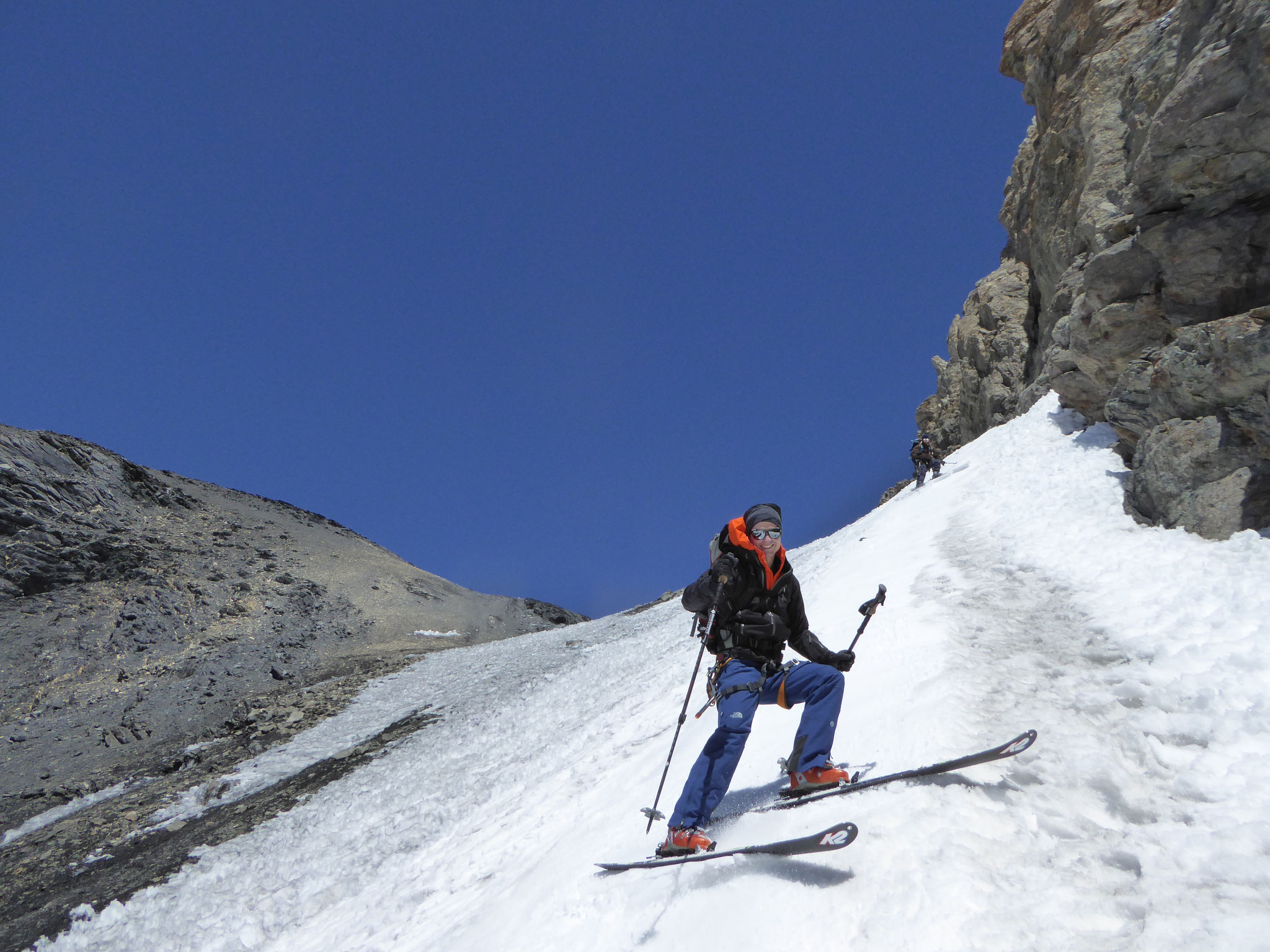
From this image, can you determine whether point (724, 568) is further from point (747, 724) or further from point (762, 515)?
point (747, 724)

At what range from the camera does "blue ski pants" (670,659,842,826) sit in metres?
5.34

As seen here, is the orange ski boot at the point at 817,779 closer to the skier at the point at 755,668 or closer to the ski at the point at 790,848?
the skier at the point at 755,668

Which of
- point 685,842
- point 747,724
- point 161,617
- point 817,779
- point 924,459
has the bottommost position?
point 685,842

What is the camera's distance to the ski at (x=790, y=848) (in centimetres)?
425

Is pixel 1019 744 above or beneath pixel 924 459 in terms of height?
beneath

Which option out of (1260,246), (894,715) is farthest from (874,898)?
(1260,246)

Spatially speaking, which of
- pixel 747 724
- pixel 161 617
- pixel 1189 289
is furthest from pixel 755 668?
pixel 161 617

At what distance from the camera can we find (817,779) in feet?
18.0

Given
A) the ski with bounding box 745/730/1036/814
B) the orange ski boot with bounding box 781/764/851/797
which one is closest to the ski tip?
the ski with bounding box 745/730/1036/814

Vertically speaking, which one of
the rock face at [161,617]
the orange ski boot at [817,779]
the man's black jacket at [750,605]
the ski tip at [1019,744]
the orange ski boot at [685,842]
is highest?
the rock face at [161,617]

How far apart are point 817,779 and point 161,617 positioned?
44.5 m

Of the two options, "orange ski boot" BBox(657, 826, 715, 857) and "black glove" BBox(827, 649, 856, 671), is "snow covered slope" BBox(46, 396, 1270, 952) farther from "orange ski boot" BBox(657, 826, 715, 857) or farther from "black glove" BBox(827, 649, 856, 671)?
"black glove" BBox(827, 649, 856, 671)

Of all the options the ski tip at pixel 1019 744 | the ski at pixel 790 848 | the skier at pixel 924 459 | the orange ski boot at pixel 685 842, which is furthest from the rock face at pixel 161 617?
the skier at pixel 924 459

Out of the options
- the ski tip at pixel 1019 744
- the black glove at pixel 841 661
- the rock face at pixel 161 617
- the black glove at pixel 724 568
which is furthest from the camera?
the rock face at pixel 161 617
